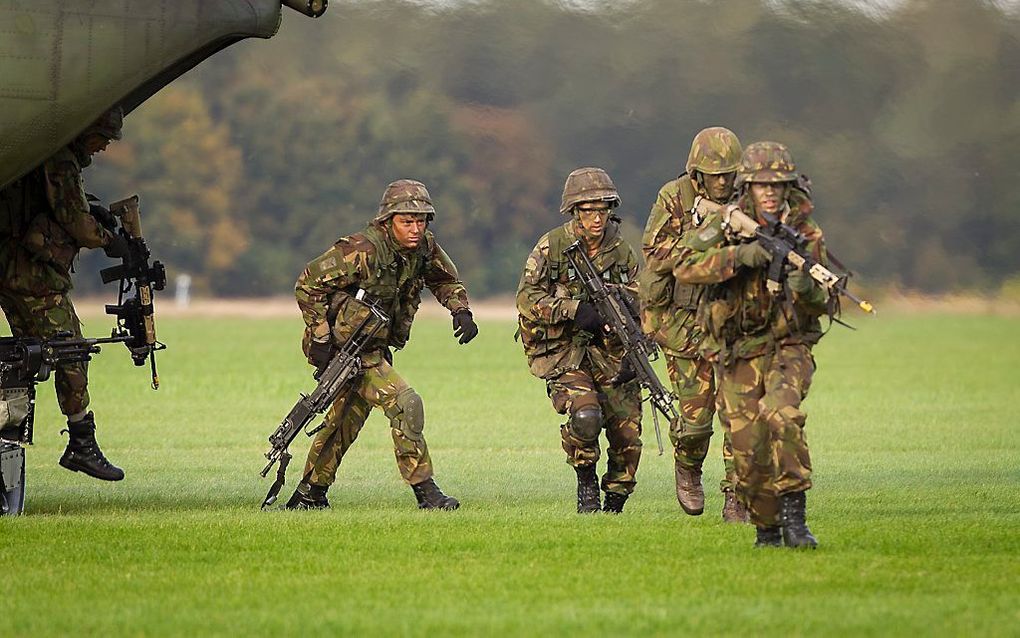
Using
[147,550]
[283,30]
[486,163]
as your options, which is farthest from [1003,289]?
[147,550]

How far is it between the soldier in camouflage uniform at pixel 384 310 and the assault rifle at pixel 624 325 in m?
0.84

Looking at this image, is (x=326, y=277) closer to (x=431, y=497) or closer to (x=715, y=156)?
(x=431, y=497)

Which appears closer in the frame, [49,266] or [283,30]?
[49,266]

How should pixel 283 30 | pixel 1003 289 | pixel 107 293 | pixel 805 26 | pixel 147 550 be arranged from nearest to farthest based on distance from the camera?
pixel 147 550
pixel 805 26
pixel 1003 289
pixel 283 30
pixel 107 293

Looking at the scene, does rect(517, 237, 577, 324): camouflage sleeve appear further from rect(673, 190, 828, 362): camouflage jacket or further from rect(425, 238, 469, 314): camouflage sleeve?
rect(673, 190, 828, 362): camouflage jacket

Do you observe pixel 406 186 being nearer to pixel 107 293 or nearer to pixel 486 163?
pixel 486 163

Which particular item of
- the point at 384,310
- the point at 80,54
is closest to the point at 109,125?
the point at 80,54

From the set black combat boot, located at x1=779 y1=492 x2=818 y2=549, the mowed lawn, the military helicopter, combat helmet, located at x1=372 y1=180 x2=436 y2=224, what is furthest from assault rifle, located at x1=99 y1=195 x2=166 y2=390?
black combat boot, located at x1=779 y1=492 x2=818 y2=549

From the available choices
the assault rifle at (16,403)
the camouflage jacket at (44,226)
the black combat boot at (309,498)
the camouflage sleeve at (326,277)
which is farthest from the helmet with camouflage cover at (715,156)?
the assault rifle at (16,403)

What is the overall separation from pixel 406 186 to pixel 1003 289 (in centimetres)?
1881

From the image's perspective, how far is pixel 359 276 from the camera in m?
13.7

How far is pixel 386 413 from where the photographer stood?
1361 cm

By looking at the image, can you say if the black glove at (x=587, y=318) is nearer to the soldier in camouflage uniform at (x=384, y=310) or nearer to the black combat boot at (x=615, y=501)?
the soldier in camouflage uniform at (x=384, y=310)

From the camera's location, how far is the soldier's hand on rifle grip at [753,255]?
413 inches
